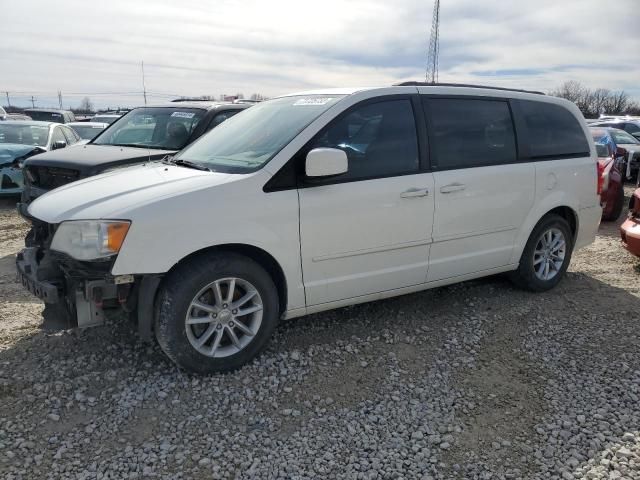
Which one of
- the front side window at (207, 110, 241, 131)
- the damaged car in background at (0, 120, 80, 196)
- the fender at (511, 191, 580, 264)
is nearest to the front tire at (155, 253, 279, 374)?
the fender at (511, 191, 580, 264)

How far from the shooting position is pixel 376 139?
411cm

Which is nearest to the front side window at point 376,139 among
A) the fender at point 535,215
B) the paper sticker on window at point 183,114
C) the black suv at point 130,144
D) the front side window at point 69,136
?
the fender at point 535,215

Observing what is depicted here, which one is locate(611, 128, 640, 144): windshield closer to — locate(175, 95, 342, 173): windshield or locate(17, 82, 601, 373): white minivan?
→ locate(17, 82, 601, 373): white minivan

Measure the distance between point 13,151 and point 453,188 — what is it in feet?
26.3

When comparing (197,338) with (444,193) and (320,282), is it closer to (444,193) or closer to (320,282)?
(320,282)

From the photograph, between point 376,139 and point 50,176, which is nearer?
point 376,139

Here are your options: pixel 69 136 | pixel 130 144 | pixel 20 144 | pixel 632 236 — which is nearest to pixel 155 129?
pixel 130 144

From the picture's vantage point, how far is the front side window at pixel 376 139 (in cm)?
393

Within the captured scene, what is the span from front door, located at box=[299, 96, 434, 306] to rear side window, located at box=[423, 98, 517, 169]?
9.1 inches

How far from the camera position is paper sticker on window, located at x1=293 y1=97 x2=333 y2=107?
412 centimetres

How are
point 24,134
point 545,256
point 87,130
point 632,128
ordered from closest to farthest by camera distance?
1. point 545,256
2. point 24,134
3. point 87,130
4. point 632,128

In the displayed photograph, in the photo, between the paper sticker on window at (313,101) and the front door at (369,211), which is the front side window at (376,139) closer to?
the front door at (369,211)

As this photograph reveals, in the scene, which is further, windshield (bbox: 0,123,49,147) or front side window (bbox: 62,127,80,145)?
front side window (bbox: 62,127,80,145)

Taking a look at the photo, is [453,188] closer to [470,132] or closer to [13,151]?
[470,132]
